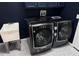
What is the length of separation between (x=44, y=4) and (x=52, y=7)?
0.16 metres

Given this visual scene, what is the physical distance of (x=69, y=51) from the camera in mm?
1944

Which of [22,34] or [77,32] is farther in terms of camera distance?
[22,34]

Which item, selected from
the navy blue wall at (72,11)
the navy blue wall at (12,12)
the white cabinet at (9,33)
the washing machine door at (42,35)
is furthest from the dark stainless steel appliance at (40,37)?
the navy blue wall at (12,12)

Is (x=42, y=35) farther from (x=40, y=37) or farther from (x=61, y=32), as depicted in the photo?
(x=61, y=32)

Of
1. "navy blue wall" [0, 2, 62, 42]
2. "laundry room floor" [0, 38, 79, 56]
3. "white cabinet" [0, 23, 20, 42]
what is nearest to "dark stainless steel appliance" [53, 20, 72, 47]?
"laundry room floor" [0, 38, 79, 56]

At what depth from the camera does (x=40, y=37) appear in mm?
1759

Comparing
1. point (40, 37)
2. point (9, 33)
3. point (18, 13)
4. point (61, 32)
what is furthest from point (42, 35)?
point (18, 13)

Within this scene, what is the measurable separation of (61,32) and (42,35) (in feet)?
1.21

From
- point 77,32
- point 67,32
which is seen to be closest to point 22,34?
point 67,32

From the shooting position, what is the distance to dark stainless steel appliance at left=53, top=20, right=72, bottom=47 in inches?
75.0

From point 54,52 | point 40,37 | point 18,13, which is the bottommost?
point 54,52

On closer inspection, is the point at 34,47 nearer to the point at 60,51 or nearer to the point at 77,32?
the point at 60,51

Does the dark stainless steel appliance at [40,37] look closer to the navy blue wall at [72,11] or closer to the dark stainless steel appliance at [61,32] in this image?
the dark stainless steel appliance at [61,32]

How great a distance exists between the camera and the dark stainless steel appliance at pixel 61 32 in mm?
1906
